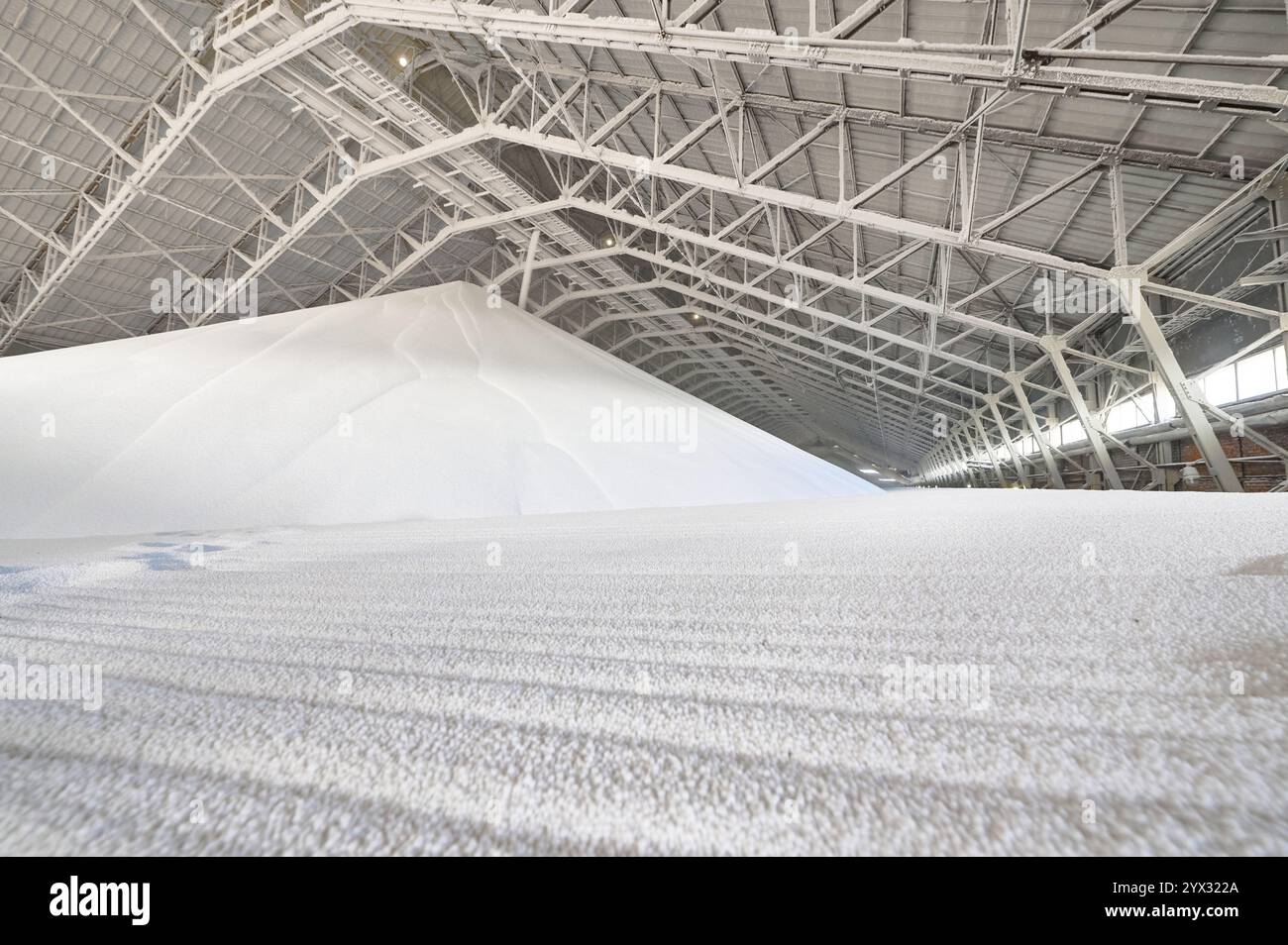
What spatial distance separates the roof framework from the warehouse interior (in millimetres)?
80

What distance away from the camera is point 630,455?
6.59 metres

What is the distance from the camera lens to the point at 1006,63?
195 inches

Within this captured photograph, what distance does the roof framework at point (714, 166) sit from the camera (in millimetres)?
5938

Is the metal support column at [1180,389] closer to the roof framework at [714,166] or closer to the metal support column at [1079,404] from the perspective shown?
the roof framework at [714,166]

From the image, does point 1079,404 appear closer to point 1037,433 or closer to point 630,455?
point 1037,433

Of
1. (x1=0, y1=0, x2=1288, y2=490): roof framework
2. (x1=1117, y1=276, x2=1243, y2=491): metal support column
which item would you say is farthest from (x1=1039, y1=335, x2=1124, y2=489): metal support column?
(x1=1117, y1=276, x2=1243, y2=491): metal support column

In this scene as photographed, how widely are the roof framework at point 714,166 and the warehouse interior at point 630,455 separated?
80 mm

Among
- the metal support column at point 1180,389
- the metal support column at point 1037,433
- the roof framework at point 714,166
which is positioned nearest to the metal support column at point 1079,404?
the roof framework at point 714,166

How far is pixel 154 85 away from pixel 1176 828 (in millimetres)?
16617

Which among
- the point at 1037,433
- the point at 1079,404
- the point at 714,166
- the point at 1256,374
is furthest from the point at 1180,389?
the point at 714,166

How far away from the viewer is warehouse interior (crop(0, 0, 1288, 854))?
68 centimetres

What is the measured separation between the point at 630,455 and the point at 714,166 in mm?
6758

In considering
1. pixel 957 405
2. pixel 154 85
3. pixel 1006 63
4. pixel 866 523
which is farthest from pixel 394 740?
pixel 957 405
